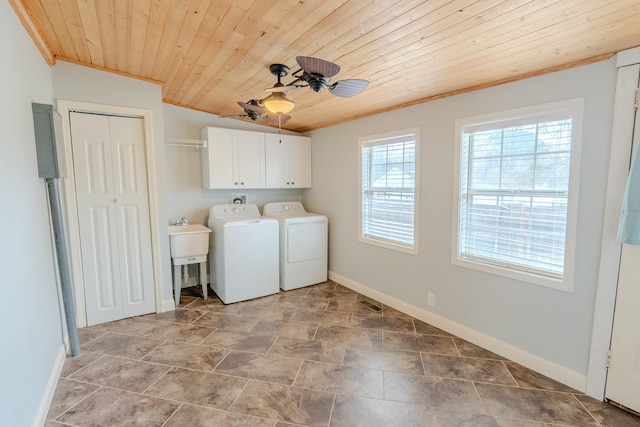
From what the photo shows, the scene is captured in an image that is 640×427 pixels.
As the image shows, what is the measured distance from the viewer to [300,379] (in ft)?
7.16

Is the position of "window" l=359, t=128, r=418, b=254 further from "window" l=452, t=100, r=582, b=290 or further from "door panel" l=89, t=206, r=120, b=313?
"door panel" l=89, t=206, r=120, b=313

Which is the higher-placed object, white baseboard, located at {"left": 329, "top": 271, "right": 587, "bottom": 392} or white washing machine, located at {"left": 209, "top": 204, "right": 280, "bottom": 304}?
white washing machine, located at {"left": 209, "top": 204, "right": 280, "bottom": 304}

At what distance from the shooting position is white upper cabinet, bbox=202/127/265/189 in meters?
3.74

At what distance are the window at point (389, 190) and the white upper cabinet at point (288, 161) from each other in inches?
43.5

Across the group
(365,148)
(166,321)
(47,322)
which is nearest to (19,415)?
(47,322)

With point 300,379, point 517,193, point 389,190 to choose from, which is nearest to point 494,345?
point 517,193

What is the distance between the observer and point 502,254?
2475mm

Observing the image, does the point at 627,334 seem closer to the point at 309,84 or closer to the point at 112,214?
the point at 309,84

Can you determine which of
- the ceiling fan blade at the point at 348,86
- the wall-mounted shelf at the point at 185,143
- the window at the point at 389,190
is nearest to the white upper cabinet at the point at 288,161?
the wall-mounted shelf at the point at 185,143

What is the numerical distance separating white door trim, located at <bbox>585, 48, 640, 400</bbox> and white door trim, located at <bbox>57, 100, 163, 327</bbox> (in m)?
3.75

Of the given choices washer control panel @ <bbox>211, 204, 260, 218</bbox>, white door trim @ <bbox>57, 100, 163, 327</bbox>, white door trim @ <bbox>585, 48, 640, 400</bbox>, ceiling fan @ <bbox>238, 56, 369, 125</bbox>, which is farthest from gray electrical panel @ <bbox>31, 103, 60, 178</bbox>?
white door trim @ <bbox>585, 48, 640, 400</bbox>

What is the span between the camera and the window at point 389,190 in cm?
318

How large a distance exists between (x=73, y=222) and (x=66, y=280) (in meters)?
0.68

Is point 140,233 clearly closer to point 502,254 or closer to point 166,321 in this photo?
point 166,321
